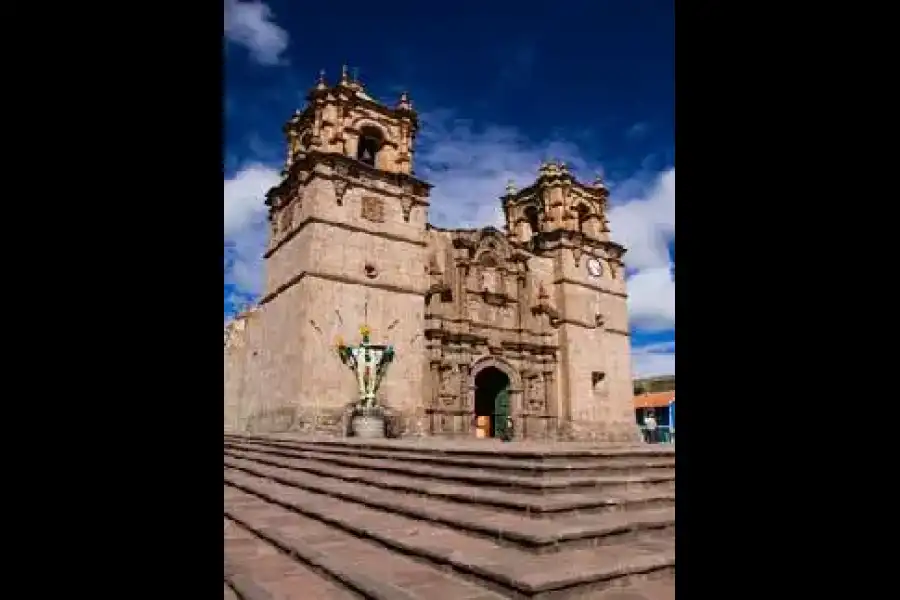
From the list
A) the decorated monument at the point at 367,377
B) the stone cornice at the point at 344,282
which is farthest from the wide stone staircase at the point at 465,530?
the stone cornice at the point at 344,282

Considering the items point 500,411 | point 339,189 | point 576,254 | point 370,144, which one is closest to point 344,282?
point 339,189

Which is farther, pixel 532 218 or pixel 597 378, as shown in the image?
pixel 532 218

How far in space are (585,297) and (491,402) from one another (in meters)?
5.95

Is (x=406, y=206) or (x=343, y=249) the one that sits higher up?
(x=406, y=206)

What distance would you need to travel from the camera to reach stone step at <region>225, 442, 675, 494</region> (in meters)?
5.75

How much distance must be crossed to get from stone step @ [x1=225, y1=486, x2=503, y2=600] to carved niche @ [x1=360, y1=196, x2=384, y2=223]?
14833mm

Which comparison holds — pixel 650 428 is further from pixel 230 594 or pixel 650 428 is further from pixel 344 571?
pixel 230 594

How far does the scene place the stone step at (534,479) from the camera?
5754 mm

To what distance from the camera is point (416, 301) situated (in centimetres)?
2050

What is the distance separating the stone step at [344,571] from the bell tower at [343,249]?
12.4 metres
